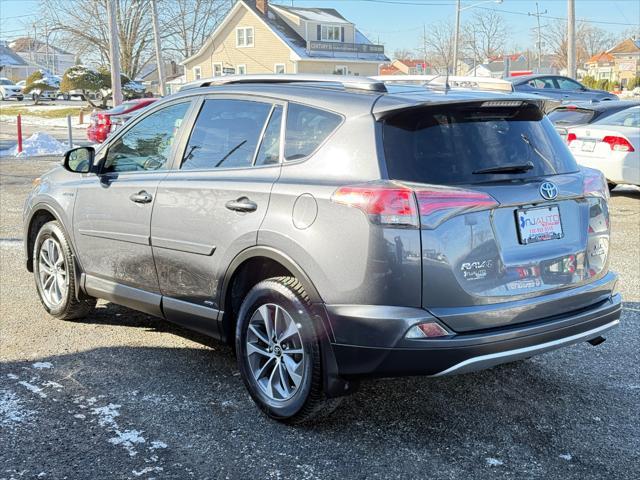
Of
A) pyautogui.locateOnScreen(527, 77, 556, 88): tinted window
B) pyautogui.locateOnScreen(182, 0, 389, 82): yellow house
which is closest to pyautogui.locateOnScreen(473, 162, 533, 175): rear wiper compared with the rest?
pyautogui.locateOnScreen(527, 77, 556, 88): tinted window

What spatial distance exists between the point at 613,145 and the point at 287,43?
155 feet

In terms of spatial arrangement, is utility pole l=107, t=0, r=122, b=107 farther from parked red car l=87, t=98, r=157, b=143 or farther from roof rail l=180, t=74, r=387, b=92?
roof rail l=180, t=74, r=387, b=92

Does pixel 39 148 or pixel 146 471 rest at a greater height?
pixel 39 148

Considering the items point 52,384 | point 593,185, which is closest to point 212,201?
point 52,384

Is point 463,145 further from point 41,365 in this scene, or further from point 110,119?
point 110,119

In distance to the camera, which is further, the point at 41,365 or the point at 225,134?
the point at 41,365

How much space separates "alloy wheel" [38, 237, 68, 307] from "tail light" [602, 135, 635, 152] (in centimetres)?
842

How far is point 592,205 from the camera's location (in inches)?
159

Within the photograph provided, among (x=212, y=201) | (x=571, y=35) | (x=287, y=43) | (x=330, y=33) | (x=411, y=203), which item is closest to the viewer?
(x=411, y=203)

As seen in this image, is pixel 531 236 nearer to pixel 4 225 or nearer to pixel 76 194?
pixel 76 194

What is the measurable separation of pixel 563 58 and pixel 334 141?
106 m

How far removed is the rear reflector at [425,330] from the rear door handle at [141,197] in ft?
6.58

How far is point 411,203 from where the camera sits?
3.42 metres

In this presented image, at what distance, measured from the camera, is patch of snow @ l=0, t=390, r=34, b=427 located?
3.97 m
